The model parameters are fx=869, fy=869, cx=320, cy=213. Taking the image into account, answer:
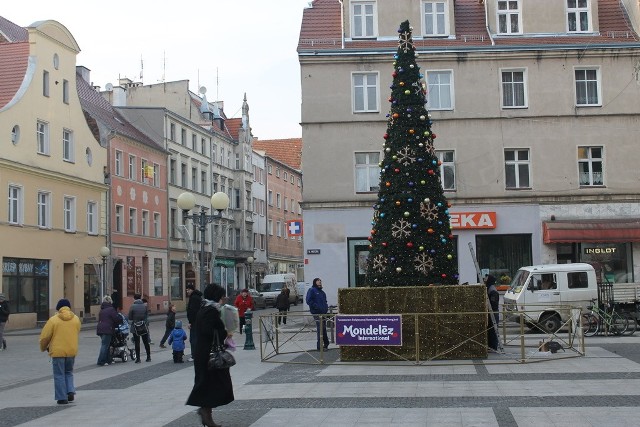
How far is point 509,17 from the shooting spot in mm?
35812

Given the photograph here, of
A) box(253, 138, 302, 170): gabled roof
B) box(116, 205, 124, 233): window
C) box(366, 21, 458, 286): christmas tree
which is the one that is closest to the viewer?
box(366, 21, 458, 286): christmas tree

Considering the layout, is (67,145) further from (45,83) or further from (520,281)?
(520,281)

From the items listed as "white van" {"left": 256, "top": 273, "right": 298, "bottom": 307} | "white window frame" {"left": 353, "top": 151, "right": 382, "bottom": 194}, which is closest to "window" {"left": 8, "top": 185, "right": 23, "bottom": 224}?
"white window frame" {"left": 353, "top": 151, "right": 382, "bottom": 194}

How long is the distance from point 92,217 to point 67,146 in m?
4.76

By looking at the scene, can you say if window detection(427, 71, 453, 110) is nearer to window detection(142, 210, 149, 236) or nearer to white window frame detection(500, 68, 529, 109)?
white window frame detection(500, 68, 529, 109)

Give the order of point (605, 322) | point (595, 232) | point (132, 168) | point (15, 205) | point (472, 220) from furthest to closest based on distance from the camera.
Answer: point (132, 168)
point (15, 205)
point (472, 220)
point (595, 232)
point (605, 322)

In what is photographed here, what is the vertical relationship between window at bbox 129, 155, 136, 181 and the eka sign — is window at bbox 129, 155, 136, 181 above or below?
above

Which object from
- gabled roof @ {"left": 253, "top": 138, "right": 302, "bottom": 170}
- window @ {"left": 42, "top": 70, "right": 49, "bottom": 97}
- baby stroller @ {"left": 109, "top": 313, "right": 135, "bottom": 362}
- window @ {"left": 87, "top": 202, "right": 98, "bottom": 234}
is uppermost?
gabled roof @ {"left": 253, "top": 138, "right": 302, "bottom": 170}

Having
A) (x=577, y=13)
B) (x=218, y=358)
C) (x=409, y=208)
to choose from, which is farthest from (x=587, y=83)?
(x=218, y=358)

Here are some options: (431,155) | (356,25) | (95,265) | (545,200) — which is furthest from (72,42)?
(431,155)

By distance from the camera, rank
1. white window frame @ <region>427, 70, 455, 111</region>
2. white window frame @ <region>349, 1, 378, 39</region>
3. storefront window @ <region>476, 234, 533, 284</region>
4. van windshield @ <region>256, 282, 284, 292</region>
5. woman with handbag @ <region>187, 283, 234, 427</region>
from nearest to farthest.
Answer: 1. woman with handbag @ <region>187, 283, 234, 427</region>
2. storefront window @ <region>476, 234, 533, 284</region>
3. white window frame @ <region>427, 70, 455, 111</region>
4. white window frame @ <region>349, 1, 378, 39</region>
5. van windshield @ <region>256, 282, 284, 292</region>

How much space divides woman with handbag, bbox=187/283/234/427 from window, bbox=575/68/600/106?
2699 cm

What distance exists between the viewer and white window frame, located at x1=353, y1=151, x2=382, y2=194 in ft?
114

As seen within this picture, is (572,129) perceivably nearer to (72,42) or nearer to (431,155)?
(431,155)
